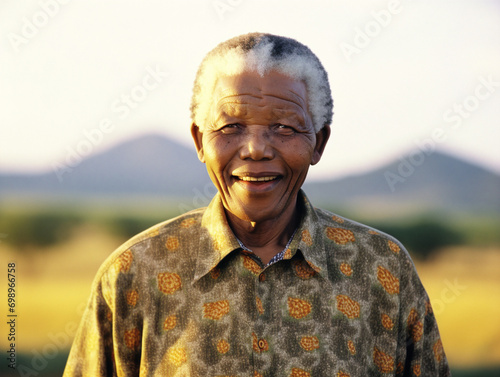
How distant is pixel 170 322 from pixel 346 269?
1.97 feet

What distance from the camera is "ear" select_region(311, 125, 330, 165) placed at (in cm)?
198

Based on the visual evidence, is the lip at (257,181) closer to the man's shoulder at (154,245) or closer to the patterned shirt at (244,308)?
the patterned shirt at (244,308)

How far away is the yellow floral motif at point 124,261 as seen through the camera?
1888 mm

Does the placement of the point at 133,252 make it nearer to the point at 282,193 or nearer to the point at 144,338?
the point at 144,338

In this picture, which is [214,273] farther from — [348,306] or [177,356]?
[348,306]

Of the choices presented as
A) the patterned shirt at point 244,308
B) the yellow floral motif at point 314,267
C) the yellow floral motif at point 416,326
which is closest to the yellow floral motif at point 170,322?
the patterned shirt at point 244,308

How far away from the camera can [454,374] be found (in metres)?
5.02

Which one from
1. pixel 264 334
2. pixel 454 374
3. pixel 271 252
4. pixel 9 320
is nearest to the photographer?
pixel 264 334

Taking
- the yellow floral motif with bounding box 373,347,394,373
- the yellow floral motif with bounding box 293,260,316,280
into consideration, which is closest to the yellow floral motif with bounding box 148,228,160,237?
the yellow floral motif with bounding box 293,260,316,280

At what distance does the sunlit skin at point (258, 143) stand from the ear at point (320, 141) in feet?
0.17

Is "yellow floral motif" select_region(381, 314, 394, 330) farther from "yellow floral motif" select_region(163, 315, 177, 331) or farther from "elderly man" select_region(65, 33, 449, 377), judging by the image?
"yellow floral motif" select_region(163, 315, 177, 331)

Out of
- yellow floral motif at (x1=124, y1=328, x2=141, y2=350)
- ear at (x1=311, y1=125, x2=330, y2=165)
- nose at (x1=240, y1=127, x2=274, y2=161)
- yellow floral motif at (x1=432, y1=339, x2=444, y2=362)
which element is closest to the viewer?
nose at (x1=240, y1=127, x2=274, y2=161)

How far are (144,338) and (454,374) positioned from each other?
3948 mm

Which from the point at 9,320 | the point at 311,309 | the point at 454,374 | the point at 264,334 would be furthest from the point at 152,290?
the point at 454,374
